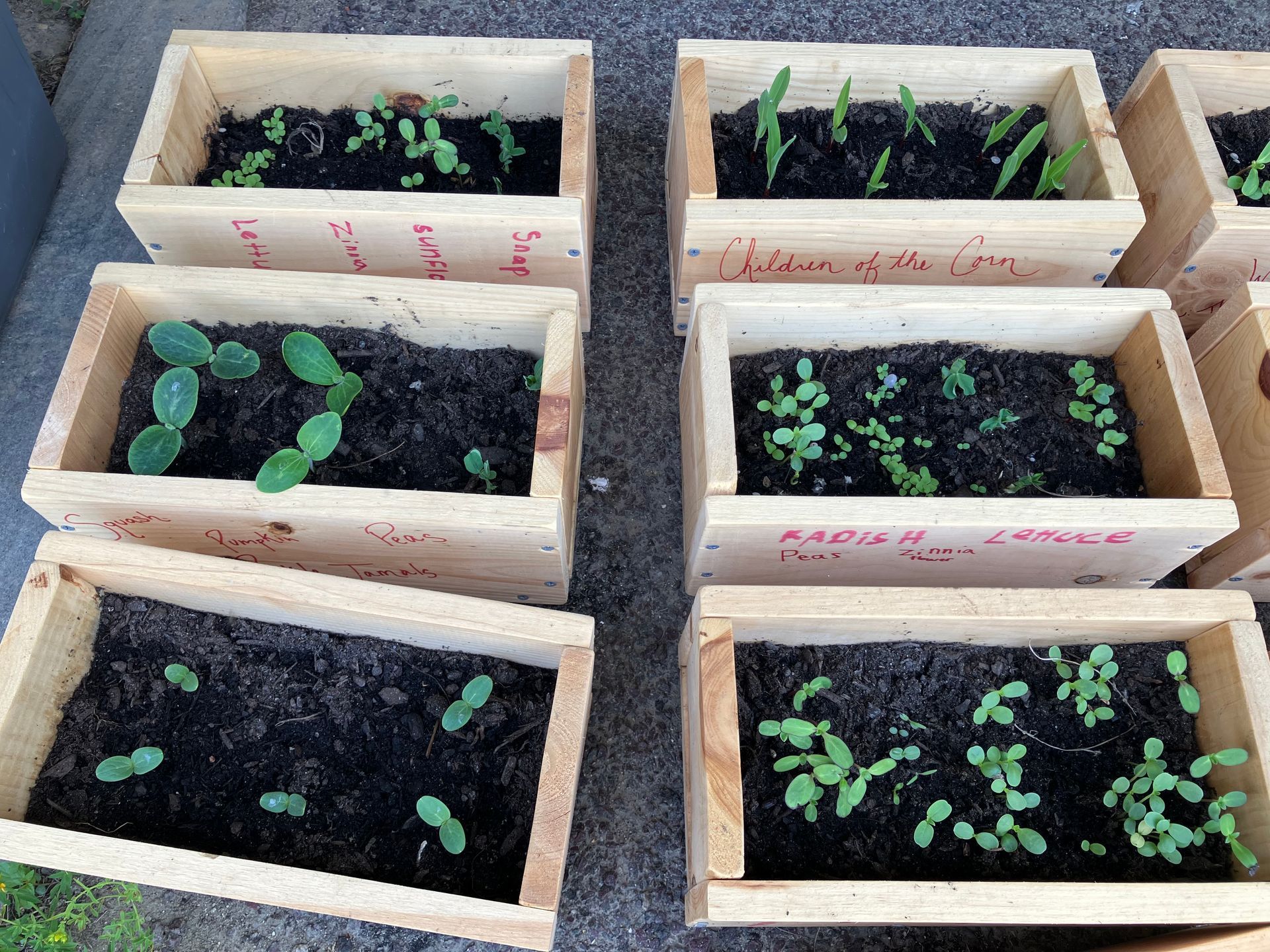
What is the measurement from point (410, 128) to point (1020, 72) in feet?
4.10

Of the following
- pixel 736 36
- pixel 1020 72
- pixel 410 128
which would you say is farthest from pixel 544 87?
pixel 1020 72

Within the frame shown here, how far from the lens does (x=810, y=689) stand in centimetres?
132

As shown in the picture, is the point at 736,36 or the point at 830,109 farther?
the point at 736,36

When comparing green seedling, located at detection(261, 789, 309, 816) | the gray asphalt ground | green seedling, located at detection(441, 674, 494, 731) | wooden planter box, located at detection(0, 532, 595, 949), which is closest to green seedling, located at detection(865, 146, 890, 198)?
the gray asphalt ground

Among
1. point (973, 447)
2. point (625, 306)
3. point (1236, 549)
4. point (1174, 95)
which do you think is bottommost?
point (1236, 549)

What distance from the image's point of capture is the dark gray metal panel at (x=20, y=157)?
6.25 ft

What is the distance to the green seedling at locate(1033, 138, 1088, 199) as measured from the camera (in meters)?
1.65

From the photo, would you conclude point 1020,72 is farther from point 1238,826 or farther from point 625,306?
point 1238,826

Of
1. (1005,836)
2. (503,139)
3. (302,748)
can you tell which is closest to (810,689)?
(1005,836)

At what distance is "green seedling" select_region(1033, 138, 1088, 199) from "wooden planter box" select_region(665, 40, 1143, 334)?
4 cm

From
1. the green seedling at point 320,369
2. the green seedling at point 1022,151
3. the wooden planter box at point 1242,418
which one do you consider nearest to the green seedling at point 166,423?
the green seedling at point 320,369

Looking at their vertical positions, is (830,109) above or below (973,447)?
above

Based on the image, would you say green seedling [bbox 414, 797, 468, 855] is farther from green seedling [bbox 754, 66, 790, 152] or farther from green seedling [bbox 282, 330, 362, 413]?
green seedling [bbox 754, 66, 790, 152]

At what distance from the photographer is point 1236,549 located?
1632 mm
